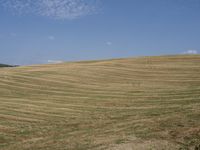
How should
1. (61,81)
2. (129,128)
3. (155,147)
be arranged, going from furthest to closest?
(61,81) < (129,128) < (155,147)

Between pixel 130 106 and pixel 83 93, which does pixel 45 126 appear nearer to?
pixel 130 106

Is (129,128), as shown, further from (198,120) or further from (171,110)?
(171,110)

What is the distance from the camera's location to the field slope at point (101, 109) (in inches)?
641

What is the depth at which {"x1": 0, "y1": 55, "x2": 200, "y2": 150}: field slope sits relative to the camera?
641 inches

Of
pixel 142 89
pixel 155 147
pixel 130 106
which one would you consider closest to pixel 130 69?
pixel 142 89

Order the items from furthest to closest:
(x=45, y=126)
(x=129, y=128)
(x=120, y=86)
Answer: (x=120, y=86), (x=45, y=126), (x=129, y=128)

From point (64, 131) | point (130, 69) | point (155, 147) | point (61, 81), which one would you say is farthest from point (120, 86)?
point (155, 147)

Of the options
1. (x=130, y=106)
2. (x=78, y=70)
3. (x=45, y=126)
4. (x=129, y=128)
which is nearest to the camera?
(x=129, y=128)

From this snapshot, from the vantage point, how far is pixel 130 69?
156 ft

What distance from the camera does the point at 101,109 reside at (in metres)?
25.5

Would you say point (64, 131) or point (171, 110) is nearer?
point (64, 131)

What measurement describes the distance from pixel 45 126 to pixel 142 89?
1320 cm

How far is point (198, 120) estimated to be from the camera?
18.6m

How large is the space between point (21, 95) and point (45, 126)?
11.9 meters
